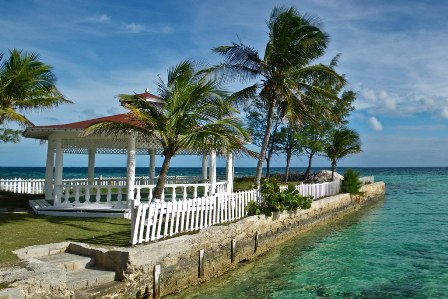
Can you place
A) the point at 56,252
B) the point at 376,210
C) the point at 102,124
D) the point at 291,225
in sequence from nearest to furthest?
1. the point at 56,252
2. the point at 102,124
3. the point at 291,225
4. the point at 376,210

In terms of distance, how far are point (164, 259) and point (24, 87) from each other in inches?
482

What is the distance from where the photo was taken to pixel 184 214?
10742 mm

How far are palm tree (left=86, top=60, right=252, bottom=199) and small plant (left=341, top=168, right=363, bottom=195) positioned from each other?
15.0 m

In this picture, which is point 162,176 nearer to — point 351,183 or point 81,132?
point 81,132

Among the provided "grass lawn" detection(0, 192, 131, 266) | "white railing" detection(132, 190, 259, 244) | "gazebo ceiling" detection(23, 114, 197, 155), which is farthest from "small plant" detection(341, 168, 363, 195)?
"grass lawn" detection(0, 192, 131, 266)

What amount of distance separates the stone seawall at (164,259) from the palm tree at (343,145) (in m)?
19.2

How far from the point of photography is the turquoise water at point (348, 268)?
355 inches

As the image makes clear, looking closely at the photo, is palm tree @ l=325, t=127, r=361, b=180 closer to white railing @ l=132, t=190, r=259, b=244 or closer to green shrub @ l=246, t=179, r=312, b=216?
green shrub @ l=246, t=179, r=312, b=216

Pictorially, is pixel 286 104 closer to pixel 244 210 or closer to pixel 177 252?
pixel 244 210

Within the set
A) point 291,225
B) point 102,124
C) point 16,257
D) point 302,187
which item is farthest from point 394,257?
point 16,257

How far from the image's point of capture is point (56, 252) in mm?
8391

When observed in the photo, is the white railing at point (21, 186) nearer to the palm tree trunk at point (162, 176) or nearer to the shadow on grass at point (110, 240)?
the palm tree trunk at point (162, 176)

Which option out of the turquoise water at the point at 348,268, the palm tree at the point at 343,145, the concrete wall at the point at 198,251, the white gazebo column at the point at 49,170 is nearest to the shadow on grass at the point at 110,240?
the concrete wall at the point at 198,251

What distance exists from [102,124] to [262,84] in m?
9.29
